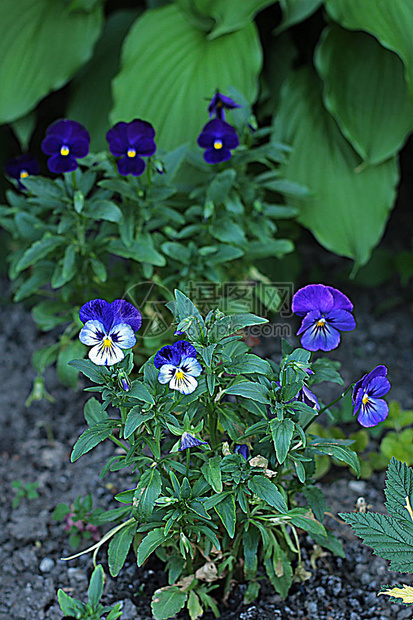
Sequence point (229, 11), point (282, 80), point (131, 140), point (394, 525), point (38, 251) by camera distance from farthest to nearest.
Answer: point (282, 80)
point (229, 11)
point (38, 251)
point (131, 140)
point (394, 525)

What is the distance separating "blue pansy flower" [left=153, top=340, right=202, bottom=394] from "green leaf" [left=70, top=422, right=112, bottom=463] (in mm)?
183

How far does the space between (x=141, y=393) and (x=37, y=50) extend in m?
1.72

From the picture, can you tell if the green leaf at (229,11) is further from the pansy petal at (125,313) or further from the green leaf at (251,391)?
the green leaf at (251,391)

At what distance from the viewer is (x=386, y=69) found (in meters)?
2.31

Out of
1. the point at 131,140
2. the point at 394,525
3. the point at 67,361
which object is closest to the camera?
the point at 394,525

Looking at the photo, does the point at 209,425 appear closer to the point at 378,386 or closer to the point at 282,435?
the point at 282,435

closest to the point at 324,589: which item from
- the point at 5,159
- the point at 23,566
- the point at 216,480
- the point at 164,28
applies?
the point at 216,480

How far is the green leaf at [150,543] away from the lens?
1.25m

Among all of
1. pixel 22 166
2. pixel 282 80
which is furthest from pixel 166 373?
pixel 282 80

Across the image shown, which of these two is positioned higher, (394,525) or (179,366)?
(179,366)

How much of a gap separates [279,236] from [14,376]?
1.11 meters

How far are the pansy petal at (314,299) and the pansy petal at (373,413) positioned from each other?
0.20 meters

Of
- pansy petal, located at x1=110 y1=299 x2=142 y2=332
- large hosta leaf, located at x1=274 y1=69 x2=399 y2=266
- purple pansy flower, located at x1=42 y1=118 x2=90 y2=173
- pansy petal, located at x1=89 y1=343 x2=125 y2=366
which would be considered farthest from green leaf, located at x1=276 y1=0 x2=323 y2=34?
pansy petal, located at x1=89 y1=343 x2=125 y2=366

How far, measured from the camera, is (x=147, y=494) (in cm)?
124
